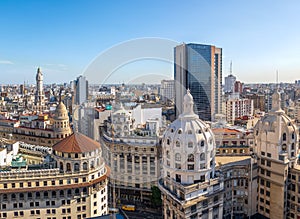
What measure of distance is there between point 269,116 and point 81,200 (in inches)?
640

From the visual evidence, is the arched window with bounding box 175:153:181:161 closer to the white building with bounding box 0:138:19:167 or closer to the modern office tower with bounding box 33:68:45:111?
the white building with bounding box 0:138:19:167

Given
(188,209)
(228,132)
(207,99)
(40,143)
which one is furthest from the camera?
(207,99)

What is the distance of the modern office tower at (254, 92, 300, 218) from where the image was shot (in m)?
20.0

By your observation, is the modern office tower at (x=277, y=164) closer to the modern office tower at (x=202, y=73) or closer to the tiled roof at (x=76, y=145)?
the tiled roof at (x=76, y=145)

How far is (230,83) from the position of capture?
107 metres

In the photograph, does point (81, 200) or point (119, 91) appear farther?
point (119, 91)

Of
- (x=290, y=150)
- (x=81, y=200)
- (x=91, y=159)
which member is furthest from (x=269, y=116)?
(x=81, y=200)

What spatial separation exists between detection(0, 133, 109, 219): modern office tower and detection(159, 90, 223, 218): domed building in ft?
21.9

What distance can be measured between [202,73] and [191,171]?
43839mm

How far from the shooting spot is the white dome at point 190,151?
17.1 metres

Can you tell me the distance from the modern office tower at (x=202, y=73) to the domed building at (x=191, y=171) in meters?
30.7

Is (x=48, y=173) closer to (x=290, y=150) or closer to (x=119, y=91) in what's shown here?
(x=290, y=150)

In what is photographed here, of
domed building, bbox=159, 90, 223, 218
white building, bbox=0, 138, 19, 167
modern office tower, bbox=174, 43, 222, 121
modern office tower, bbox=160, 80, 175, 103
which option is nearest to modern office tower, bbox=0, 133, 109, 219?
white building, bbox=0, 138, 19, 167

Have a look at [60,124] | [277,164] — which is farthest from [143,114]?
[277,164]
